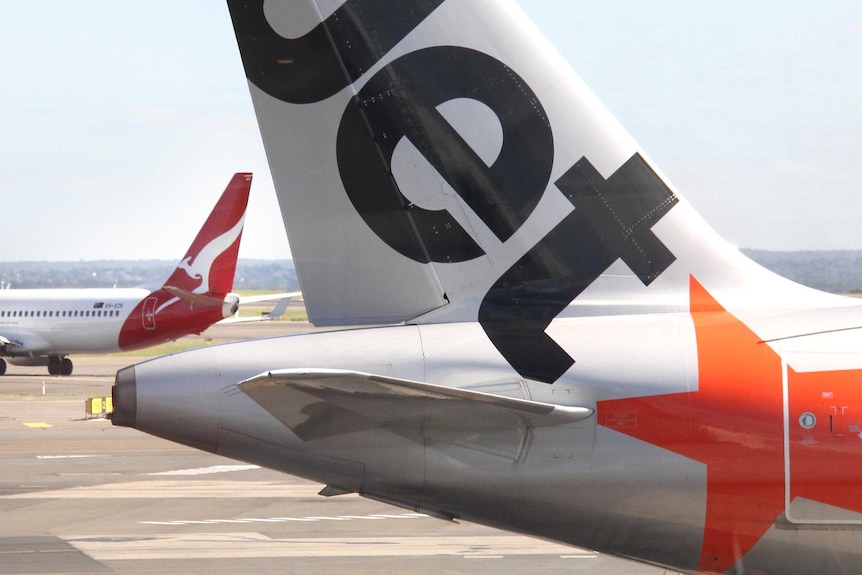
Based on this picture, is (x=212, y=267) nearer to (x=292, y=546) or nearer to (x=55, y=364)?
(x=55, y=364)

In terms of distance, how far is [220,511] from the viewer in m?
17.0

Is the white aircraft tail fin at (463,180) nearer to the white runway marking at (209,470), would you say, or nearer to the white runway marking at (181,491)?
the white runway marking at (181,491)

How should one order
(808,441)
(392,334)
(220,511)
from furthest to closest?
(220,511) < (392,334) < (808,441)

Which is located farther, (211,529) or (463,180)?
(211,529)

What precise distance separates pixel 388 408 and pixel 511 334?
44.4 inches

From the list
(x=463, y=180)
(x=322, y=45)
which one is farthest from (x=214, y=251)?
(x=463, y=180)

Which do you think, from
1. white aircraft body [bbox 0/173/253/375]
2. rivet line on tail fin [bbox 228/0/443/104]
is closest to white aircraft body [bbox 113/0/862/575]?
rivet line on tail fin [bbox 228/0/443/104]

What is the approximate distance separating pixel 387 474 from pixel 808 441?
8.29 feet

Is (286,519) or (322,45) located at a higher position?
(322,45)

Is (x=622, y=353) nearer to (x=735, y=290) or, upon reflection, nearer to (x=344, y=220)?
(x=735, y=290)

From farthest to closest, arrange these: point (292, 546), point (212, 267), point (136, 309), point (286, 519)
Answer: point (136, 309), point (212, 267), point (286, 519), point (292, 546)

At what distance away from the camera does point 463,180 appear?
7.57 m

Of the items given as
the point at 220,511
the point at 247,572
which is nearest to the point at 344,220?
the point at 247,572

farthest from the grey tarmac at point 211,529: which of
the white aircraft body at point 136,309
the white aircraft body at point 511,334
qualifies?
the white aircraft body at point 136,309
